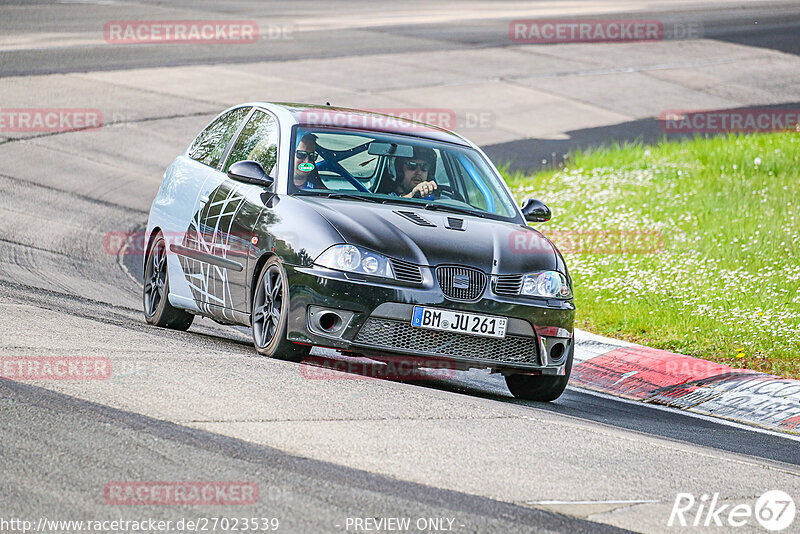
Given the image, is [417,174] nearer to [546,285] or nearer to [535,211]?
[535,211]

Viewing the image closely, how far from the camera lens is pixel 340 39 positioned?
30.1 metres

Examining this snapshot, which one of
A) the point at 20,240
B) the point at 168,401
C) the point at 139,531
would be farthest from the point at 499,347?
the point at 20,240

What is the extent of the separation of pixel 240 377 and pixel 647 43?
26.8 meters

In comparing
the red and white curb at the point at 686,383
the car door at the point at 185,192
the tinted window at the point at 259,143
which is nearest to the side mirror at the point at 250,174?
the tinted window at the point at 259,143

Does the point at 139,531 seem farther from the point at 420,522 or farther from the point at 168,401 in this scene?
the point at 168,401

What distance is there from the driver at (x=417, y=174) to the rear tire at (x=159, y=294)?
2069 millimetres

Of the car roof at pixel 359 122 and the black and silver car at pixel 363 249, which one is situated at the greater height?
the car roof at pixel 359 122

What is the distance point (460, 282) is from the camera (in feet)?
25.7

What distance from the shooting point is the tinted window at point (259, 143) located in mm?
8930

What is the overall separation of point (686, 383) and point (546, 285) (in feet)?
6.74

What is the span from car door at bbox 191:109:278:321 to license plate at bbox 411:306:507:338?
1.39m

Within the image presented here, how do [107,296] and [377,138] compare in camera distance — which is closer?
[377,138]

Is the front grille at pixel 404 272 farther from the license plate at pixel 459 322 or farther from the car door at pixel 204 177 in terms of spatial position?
the car door at pixel 204 177

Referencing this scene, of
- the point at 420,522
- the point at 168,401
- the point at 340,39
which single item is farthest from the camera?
the point at 340,39
